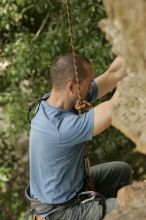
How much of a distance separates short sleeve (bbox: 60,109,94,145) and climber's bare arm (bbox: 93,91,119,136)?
1.8 inches

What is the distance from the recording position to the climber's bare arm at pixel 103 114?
142 inches

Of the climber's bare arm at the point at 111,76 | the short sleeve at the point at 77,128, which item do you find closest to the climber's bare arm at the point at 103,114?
the short sleeve at the point at 77,128

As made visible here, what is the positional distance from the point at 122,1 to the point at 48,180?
6.74ft

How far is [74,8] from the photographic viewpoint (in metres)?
6.66

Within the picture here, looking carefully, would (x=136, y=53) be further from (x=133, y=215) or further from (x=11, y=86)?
(x=11, y=86)

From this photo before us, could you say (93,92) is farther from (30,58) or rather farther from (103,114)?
(30,58)

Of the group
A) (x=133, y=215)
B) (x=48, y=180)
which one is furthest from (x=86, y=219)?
(x=133, y=215)

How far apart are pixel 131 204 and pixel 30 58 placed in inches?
139

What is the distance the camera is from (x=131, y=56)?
2.75 m

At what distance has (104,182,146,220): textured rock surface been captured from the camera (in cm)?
354

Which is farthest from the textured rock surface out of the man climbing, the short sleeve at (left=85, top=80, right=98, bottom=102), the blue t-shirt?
the short sleeve at (left=85, top=80, right=98, bottom=102)

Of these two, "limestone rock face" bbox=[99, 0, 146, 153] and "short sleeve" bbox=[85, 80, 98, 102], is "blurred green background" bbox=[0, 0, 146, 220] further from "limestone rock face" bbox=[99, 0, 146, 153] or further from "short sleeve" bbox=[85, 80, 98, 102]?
"limestone rock face" bbox=[99, 0, 146, 153]

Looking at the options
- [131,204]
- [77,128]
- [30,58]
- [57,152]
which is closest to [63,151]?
[57,152]

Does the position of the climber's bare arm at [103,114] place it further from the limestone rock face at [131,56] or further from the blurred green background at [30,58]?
the blurred green background at [30,58]
